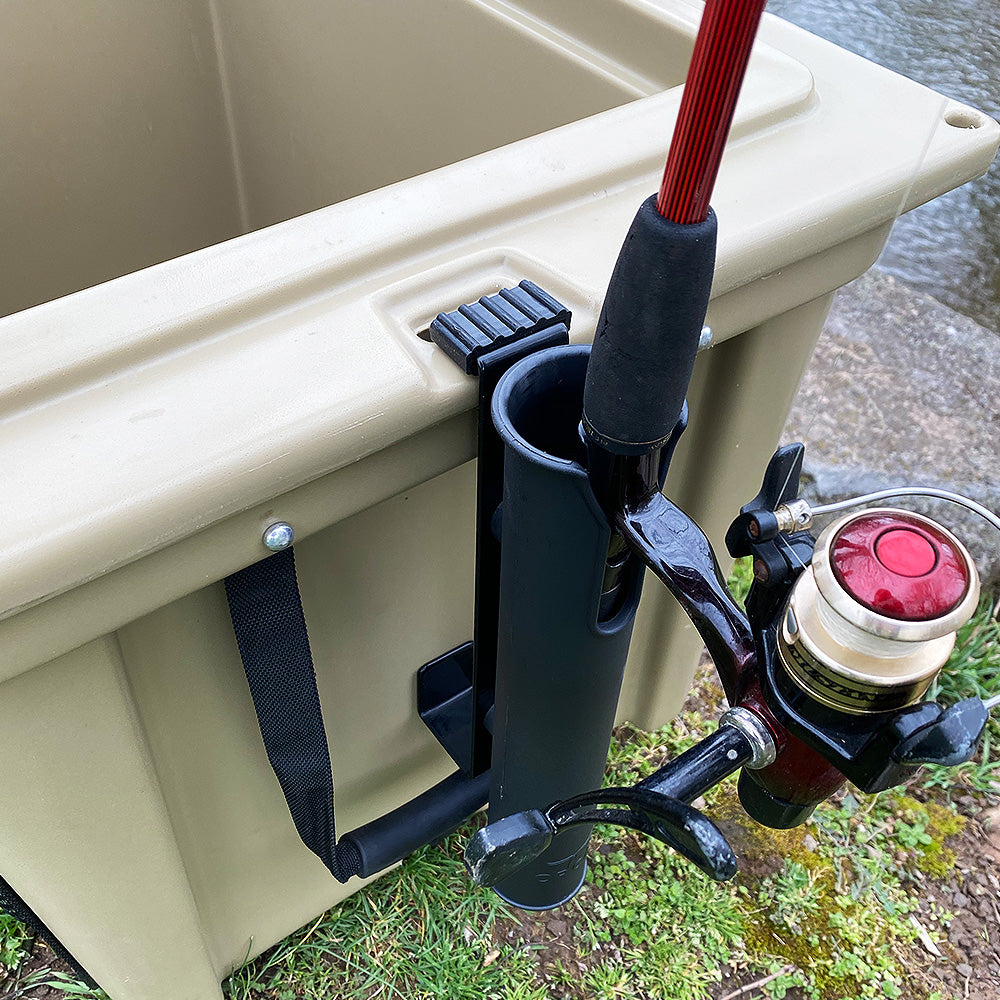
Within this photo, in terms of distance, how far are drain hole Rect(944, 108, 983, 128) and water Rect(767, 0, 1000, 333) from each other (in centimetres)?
152

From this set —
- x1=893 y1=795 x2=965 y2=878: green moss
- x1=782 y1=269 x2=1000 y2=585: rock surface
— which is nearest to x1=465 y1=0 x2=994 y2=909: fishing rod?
x1=893 y1=795 x2=965 y2=878: green moss

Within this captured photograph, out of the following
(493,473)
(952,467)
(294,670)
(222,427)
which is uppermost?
(222,427)

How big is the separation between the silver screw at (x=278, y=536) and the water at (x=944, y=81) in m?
2.09

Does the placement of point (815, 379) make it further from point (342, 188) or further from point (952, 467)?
point (342, 188)

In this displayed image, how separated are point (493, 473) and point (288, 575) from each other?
166 mm

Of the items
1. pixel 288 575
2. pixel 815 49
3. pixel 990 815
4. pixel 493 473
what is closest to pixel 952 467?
pixel 990 815

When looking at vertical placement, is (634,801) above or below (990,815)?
above

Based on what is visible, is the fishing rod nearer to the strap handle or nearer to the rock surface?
the strap handle

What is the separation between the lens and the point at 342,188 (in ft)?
4.73

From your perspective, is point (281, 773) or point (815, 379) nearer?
point (281, 773)

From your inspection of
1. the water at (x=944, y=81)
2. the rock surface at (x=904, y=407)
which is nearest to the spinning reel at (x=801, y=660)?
the rock surface at (x=904, y=407)

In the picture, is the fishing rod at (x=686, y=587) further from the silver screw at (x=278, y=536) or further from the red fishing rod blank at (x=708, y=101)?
the silver screw at (x=278, y=536)

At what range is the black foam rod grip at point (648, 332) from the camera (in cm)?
48

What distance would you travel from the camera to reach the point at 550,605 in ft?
2.34
